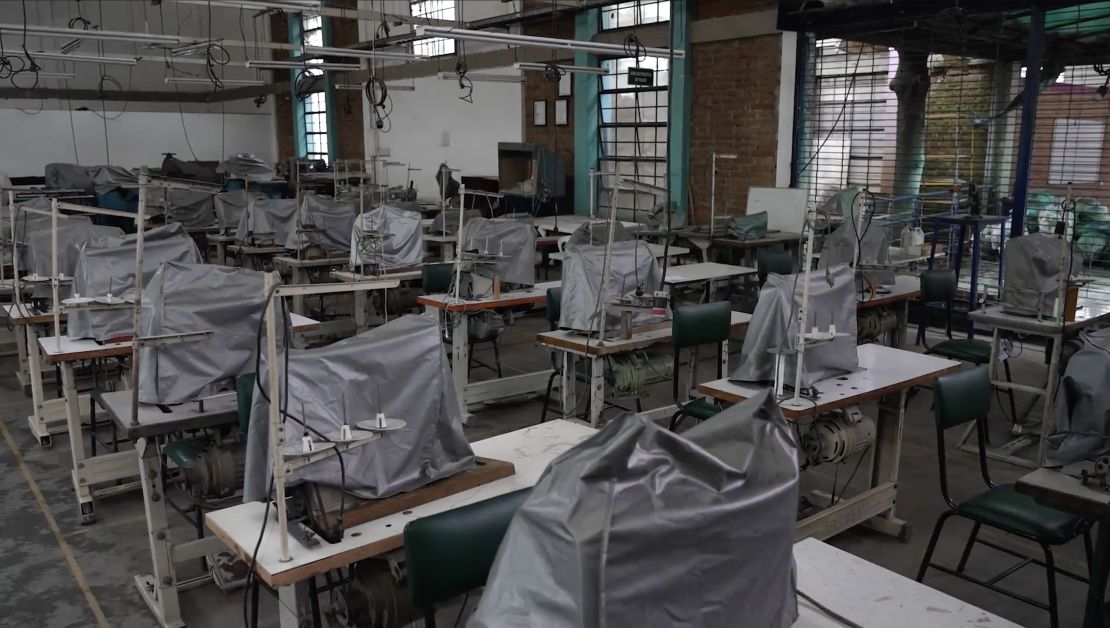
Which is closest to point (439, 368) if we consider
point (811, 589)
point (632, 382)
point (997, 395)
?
point (811, 589)

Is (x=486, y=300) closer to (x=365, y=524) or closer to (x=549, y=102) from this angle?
(x=365, y=524)

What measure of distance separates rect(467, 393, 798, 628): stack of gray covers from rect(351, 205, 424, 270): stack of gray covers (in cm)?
543

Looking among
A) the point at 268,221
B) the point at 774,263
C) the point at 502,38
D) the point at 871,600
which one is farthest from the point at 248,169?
the point at 871,600

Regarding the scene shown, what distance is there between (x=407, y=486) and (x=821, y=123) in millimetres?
Result: 7105

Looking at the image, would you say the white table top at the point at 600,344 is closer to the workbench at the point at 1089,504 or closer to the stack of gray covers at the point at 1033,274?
the stack of gray covers at the point at 1033,274

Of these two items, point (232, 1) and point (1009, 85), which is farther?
point (1009, 85)

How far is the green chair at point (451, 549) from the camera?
6.26 ft

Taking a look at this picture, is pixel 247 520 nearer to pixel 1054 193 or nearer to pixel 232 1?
pixel 232 1

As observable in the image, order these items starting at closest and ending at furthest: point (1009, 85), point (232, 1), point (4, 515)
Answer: point (4, 515), point (232, 1), point (1009, 85)

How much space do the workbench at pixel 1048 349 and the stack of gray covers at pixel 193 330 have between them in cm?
353

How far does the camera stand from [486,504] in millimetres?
2014

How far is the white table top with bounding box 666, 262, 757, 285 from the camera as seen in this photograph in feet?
20.0

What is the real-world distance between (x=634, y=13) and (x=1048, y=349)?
249 inches

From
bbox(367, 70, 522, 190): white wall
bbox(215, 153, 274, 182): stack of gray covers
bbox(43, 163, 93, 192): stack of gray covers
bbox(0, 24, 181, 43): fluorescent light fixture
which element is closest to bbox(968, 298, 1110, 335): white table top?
bbox(0, 24, 181, 43): fluorescent light fixture
